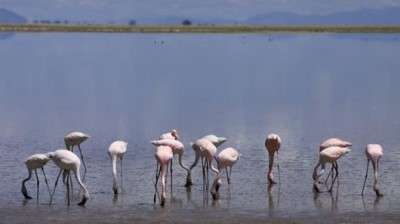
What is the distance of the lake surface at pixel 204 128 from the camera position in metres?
11.3

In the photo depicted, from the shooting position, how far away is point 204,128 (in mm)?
18172

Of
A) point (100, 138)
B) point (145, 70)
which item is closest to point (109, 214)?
point (100, 138)

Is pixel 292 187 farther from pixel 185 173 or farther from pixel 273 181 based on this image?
pixel 185 173

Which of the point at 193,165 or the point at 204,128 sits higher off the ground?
the point at 204,128

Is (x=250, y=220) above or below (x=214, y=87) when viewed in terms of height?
below

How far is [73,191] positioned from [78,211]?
1489 mm

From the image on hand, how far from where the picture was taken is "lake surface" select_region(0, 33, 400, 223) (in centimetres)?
1131

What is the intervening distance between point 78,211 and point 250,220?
2.11 m

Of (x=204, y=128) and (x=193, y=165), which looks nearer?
(x=193, y=165)

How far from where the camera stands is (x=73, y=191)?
1256 centimetres

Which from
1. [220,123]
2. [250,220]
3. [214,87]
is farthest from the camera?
[214,87]

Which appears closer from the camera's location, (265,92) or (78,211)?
(78,211)

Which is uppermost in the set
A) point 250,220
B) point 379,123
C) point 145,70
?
point 145,70

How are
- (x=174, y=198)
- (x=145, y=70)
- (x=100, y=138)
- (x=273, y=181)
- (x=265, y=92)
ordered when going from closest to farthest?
(x=174, y=198), (x=273, y=181), (x=100, y=138), (x=265, y=92), (x=145, y=70)
